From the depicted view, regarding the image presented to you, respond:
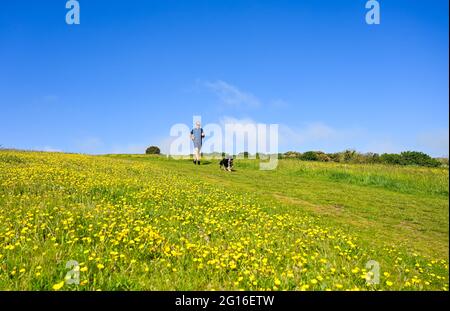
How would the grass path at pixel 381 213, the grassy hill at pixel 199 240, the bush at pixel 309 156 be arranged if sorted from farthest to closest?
1. the bush at pixel 309 156
2. the grass path at pixel 381 213
3. the grassy hill at pixel 199 240

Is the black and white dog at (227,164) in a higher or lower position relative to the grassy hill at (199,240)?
higher

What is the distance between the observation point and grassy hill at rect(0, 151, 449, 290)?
5746 mm

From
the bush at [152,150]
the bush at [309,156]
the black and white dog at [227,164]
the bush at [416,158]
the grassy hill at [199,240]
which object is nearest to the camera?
the grassy hill at [199,240]

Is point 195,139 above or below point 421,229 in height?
above

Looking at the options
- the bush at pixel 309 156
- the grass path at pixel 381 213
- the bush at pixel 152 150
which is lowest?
the grass path at pixel 381 213

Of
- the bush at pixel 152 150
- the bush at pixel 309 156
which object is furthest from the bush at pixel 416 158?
the bush at pixel 152 150

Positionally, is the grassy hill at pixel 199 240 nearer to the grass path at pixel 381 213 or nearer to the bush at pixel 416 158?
the grass path at pixel 381 213

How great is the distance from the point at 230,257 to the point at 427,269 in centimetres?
400

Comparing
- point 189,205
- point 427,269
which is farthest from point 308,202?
point 427,269

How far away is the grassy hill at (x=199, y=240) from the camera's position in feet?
18.9

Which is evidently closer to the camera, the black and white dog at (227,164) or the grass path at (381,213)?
the grass path at (381,213)
